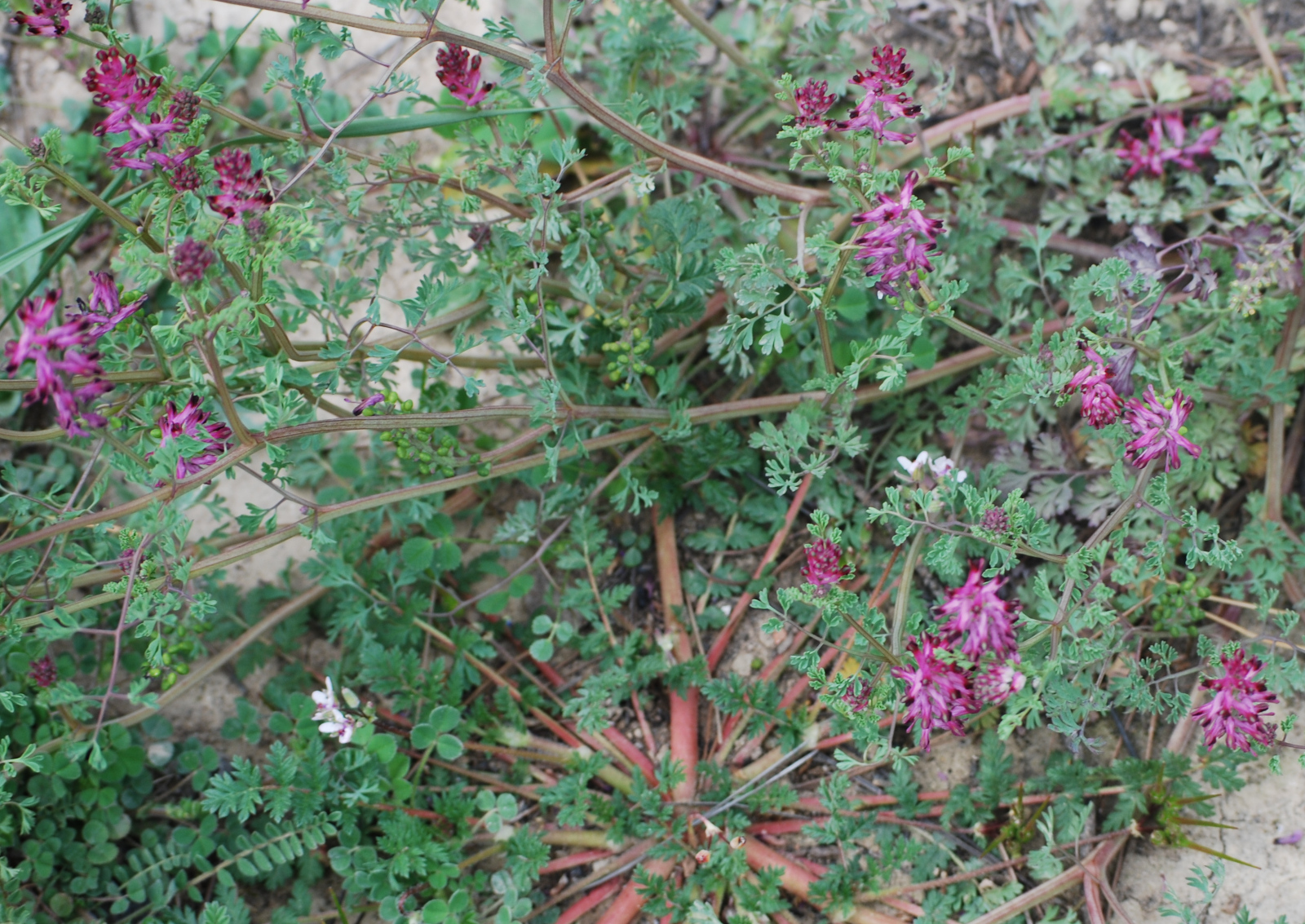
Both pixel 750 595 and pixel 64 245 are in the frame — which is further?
pixel 750 595

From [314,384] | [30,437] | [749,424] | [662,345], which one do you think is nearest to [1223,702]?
[749,424]

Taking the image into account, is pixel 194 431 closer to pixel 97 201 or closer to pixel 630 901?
pixel 97 201

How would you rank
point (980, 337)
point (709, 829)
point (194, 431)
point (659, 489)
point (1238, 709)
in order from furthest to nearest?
point (659, 489)
point (709, 829)
point (980, 337)
point (1238, 709)
point (194, 431)

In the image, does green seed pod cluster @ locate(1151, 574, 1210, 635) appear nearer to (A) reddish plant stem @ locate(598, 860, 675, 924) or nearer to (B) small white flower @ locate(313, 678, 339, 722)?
(A) reddish plant stem @ locate(598, 860, 675, 924)

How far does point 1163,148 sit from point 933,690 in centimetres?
208

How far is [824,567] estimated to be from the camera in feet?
6.68

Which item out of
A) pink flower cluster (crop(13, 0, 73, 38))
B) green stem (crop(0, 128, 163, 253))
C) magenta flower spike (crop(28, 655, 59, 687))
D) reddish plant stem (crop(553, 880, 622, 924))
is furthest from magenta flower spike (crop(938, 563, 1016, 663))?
magenta flower spike (crop(28, 655, 59, 687))

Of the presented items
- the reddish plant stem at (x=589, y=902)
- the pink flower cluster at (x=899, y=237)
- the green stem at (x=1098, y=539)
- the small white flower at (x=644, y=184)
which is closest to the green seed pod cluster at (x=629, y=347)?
the small white flower at (x=644, y=184)

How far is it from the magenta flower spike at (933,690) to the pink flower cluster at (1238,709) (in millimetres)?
584

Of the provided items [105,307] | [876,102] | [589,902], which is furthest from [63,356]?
[589,902]

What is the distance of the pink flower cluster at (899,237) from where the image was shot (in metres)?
1.96

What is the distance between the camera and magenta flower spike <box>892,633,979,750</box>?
1.87m

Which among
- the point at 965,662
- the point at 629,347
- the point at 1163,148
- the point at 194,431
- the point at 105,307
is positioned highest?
the point at 105,307

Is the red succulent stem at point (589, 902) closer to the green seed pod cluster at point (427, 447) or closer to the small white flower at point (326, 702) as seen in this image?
the small white flower at point (326, 702)
